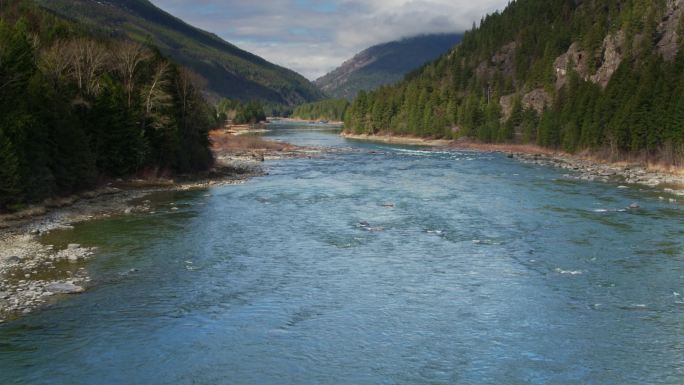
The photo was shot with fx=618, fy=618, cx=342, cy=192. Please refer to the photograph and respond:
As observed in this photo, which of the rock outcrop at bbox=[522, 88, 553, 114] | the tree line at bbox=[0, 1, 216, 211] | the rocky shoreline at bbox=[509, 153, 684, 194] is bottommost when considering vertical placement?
the rocky shoreline at bbox=[509, 153, 684, 194]

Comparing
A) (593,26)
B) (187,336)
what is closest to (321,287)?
(187,336)

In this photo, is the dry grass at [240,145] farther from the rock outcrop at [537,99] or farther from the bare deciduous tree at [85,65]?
the rock outcrop at [537,99]

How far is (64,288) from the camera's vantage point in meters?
26.0

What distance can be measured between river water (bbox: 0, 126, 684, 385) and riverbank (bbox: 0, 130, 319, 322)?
114 cm

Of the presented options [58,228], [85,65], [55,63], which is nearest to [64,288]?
[58,228]

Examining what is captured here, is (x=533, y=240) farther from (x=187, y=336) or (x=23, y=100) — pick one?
(x=23, y=100)

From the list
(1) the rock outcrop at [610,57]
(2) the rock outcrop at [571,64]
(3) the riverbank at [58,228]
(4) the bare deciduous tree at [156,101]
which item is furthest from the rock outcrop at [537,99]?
(4) the bare deciduous tree at [156,101]

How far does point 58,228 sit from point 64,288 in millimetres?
15008

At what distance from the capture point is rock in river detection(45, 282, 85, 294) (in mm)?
25703

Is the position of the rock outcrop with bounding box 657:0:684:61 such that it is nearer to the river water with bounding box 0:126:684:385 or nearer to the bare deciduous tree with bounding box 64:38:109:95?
the river water with bounding box 0:126:684:385

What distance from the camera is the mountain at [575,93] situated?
8431cm

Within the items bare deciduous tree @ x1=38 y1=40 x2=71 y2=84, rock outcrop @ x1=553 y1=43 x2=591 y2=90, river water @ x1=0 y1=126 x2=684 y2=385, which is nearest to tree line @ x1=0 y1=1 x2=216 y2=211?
bare deciduous tree @ x1=38 y1=40 x2=71 y2=84

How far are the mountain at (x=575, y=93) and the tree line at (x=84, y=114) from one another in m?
57.6

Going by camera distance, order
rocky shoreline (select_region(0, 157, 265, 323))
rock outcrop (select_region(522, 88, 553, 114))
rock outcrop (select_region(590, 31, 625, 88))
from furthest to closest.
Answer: rock outcrop (select_region(522, 88, 553, 114)) < rock outcrop (select_region(590, 31, 625, 88)) < rocky shoreline (select_region(0, 157, 265, 323))
